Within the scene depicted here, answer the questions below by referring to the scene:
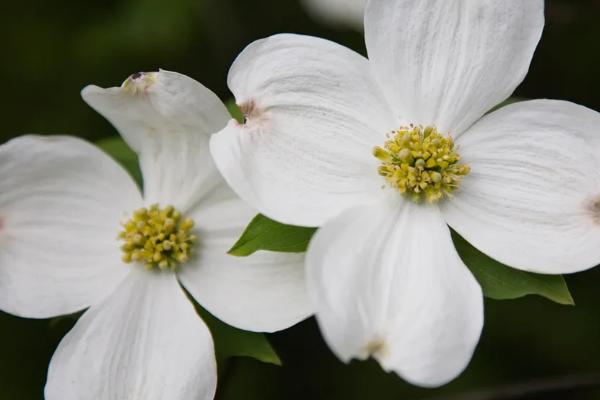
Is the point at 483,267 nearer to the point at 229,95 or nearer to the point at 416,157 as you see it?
the point at 416,157

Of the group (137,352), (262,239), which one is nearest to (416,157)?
(262,239)

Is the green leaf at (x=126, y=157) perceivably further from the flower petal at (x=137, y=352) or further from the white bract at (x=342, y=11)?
the white bract at (x=342, y=11)

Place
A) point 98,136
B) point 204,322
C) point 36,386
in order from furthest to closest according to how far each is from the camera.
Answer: point 98,136, point 36,386, point 204,322

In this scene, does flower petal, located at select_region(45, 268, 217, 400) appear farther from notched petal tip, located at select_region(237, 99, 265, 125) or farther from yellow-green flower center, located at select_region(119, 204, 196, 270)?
notched petal tip, located at select_region(237, 99, 265, 125)

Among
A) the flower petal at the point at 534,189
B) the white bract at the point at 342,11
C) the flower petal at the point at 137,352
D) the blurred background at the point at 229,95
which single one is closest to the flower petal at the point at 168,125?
the flower petal at the point at 137,352

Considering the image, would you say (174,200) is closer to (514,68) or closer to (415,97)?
(415,97)

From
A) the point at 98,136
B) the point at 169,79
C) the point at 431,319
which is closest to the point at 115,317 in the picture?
the point at 169,79
